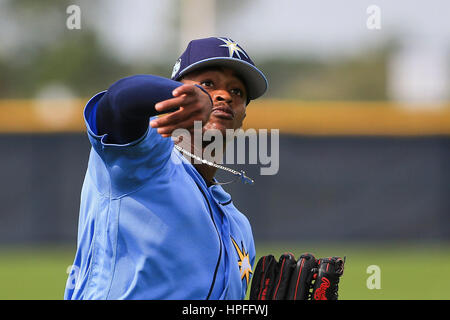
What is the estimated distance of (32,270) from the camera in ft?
28.6

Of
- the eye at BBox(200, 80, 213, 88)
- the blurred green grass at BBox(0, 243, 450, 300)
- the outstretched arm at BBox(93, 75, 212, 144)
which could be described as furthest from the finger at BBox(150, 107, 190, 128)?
the blurred green grass at BBox(0, 243, 450, 300)

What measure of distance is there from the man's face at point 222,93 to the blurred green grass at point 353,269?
14.8ft

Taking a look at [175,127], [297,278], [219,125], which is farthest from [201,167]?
[175,127]

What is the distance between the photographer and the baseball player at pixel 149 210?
5.87 feet

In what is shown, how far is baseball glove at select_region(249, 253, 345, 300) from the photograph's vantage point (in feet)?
9.12

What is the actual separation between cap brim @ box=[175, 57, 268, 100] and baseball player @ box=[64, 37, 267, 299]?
14.2 inches

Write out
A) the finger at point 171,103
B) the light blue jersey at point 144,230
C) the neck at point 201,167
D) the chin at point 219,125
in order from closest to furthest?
the finger at point 171,103
the light blue jersey at point 144,230
the neck at point 201,167
the chin at point 219,125

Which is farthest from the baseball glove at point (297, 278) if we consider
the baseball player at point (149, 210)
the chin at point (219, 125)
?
the chin at point (219, 125)

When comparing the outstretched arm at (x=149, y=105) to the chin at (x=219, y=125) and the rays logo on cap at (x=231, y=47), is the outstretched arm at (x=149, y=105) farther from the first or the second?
the rays logo on cap at (x=231, y=47)

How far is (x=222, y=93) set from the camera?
273 centimetres

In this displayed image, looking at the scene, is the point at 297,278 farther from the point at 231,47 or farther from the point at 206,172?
the point at 231,47

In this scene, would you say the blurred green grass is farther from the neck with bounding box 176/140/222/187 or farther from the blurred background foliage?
the blurred background foliage

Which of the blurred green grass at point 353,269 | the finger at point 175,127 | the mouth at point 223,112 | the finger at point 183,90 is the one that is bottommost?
the blurred green grass at point 353,269

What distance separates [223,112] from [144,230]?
78 centimetres
